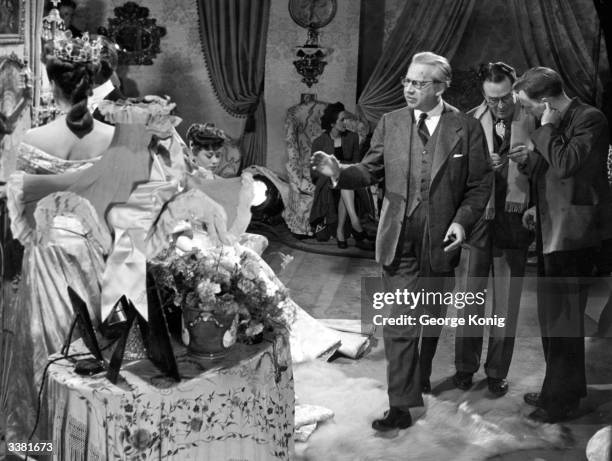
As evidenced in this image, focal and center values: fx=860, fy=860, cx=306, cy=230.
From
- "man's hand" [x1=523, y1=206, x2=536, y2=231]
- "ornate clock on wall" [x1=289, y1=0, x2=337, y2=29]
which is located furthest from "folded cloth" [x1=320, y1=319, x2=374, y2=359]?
"ornate clock on wall" [x1=289, y1=0, x2=337, y2=29]

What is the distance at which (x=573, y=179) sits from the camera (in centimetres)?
397

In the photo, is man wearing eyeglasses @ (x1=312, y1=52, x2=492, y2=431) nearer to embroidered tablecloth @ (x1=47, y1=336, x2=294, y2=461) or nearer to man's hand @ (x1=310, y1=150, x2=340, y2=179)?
man's hand @ (x1=310, y1=150, x2=340, y2=179)

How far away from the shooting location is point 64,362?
284 cm

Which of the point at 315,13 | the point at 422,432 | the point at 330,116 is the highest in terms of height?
the point at 315,13

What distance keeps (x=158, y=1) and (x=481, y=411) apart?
537 centimetres

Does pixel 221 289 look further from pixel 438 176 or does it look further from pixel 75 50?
pixel 438 176

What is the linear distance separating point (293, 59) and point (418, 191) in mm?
4187

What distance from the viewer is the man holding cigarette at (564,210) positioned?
152 inches

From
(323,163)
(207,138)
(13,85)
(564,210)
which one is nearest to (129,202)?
(207,138)

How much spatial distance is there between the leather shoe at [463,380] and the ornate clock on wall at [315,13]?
4210 mm

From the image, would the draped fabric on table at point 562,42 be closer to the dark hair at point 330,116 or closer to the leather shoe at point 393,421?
the dark hair at point 330,116

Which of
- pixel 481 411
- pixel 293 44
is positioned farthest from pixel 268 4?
pixel 481 411

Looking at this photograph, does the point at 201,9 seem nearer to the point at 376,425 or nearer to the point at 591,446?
the point at 376,425

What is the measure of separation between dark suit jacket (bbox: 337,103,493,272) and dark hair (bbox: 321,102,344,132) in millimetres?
3147
